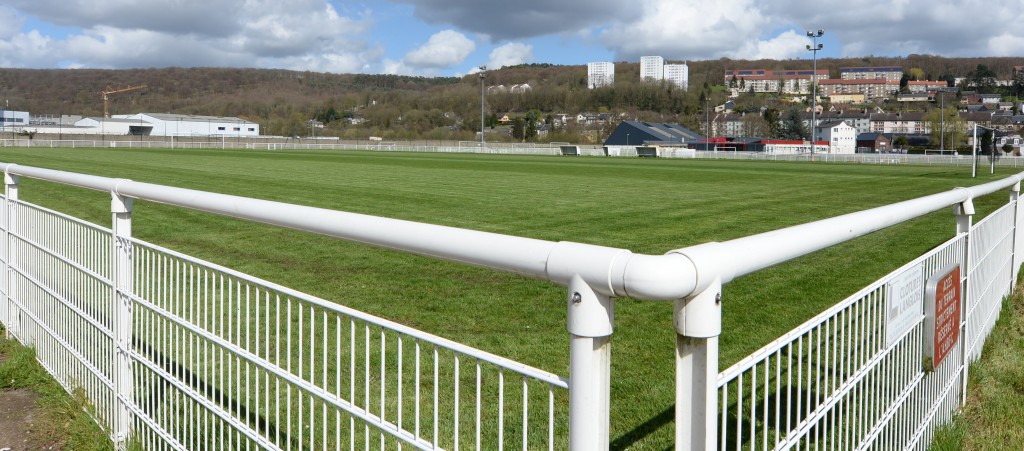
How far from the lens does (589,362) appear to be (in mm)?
1510

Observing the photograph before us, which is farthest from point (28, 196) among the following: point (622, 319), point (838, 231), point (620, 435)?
point (838, 231)

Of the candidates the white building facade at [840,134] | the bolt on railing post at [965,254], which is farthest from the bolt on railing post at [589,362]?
the white building facade at [840,134]

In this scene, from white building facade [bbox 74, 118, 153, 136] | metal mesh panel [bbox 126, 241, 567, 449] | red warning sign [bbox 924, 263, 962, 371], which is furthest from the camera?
white building facade [bbox 74, 118, 153, 136]

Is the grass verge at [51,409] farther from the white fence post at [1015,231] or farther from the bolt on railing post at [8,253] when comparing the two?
the white fence post at [1015,231]

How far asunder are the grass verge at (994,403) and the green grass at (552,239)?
1371mm

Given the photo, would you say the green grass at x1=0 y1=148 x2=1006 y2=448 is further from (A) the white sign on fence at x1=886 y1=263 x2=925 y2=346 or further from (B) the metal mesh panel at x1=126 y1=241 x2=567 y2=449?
(A) the white sign on fence at x1=886 y1=263 x2=925 y2=346

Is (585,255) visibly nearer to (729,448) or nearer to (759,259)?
(759,259)

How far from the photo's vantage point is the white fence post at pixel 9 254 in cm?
551

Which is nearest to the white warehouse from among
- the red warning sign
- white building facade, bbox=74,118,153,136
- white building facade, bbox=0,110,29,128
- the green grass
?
white building facade, bbox=74,118,153,136

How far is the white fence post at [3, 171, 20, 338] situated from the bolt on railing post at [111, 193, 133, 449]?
7.24 feet

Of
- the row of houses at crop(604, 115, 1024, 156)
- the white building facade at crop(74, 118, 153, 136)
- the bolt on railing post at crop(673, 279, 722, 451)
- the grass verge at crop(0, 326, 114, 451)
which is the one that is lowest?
the grass verge at crop(0, 326, 114, 451)

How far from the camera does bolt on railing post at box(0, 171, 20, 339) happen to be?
5.51m

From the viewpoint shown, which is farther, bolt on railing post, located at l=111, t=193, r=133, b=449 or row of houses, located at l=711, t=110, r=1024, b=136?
row of houses, located at l=711, t=110, r=1024, b=136

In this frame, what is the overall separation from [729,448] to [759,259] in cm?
279
